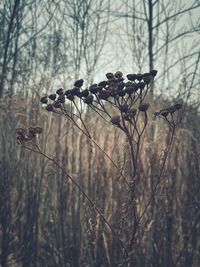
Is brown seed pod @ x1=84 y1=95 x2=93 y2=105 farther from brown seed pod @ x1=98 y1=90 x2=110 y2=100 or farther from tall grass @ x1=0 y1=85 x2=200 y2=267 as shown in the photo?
tall grass @ x1=0 y1=85 x2=200 y2=267

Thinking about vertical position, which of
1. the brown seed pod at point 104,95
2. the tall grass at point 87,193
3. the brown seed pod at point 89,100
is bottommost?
the tall grass at point 87,193

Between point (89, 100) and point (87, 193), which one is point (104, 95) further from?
point (87, 193)

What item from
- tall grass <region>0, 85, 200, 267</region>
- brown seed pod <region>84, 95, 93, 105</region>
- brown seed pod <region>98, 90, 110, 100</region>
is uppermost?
brown seed pod <region>98, 90, 110, 100</region>

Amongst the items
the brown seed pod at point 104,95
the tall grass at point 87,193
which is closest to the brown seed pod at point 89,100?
the brown seed pod at point 104,95

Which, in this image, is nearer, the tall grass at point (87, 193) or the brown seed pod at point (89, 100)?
the brown seed pod at point (89, 100)

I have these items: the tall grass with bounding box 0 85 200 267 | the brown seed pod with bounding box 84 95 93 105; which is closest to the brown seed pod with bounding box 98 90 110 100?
the brown seed pod with bounding box 84 95 93 105

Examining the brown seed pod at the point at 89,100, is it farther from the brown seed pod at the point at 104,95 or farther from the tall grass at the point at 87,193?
the tall grass at the point at 87,193

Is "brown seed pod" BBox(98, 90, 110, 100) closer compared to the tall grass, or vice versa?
"brown seed pod" BBox(98, 90, 110, 100)

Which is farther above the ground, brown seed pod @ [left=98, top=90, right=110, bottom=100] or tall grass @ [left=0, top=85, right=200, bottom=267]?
brown seed pod @ [left=98, top=90, right=110, bottom=100]

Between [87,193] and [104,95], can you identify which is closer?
[104,95]

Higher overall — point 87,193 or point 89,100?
point 89,100

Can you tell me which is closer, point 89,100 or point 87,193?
point 89,100

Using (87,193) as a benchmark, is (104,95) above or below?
above

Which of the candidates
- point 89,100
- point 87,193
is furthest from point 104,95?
point 87,193
